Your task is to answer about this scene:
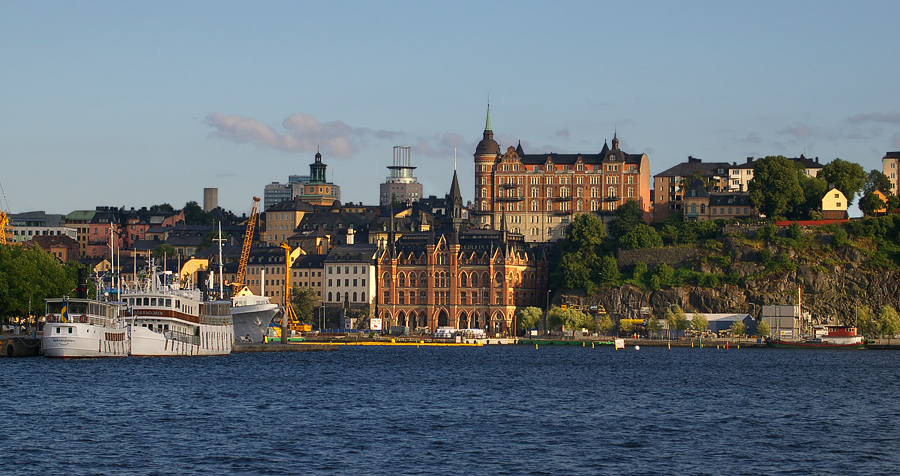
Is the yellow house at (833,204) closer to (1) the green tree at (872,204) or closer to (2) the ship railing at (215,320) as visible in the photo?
(1) the green tree at (872,204)

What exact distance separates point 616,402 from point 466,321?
396 feet

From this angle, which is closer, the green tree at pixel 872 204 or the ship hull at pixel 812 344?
the ship hull at pixel 812 344

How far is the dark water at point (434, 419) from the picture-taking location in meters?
53.6

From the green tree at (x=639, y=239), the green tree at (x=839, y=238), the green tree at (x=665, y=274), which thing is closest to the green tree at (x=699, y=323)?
the green tree at (x=665, y=274)

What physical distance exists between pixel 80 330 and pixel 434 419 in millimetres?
40048

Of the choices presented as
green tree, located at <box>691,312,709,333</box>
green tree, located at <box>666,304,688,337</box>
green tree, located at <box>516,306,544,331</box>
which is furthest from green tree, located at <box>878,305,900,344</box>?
green tree, located at <box>516,306,544,331</box>

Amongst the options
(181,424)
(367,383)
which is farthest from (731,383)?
(181,424)

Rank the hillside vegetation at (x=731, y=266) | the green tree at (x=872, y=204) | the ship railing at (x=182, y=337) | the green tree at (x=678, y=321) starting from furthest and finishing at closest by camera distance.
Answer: the green tree at (x=872, y=204)
the hillside vegetation at (x=731, y=266)
the green tree at (x=678, y=321)
the ship railing at (x=182, y=337)

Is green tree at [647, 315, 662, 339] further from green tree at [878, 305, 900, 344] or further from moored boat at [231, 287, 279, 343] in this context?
moored boat at [231, 287, 279, 343]

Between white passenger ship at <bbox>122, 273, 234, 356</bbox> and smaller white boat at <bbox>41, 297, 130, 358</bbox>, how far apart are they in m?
3.58

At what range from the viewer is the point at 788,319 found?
539 feet

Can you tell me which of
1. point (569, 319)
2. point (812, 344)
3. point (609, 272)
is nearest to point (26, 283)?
point (569, 319)

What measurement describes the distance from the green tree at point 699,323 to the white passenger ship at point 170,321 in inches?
2788

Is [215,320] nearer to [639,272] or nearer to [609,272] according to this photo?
[609,272]
